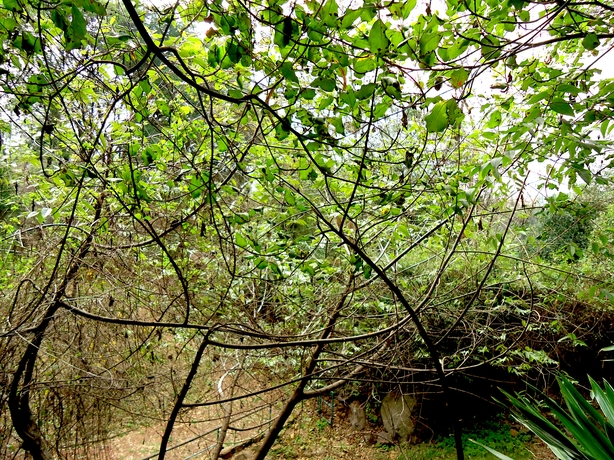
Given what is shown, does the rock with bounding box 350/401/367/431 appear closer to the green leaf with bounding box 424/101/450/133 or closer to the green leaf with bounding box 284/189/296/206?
the green leaf with bounding box 284/189/296/206

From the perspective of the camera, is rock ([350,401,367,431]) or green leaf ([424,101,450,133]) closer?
green leaf ([424,101,450,133])

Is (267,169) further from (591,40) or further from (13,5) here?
(591,40)

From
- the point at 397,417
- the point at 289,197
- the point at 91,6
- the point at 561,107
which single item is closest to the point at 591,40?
the point at 561,107

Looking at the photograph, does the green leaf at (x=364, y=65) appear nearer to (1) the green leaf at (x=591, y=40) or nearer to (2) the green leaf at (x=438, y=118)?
(2) the green leaf at (x=438, y=118)

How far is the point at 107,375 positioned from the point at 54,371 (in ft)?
0.99

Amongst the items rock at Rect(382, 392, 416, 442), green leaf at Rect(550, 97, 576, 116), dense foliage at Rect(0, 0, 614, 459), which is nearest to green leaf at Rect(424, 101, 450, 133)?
dense foliage at Rect(0, 0, 614, 459)

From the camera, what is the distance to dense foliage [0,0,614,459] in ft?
3.18

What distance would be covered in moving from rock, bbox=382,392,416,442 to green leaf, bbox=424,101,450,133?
4361 mm

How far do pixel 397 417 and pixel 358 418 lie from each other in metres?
0.63

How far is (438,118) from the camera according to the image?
0.79 meters

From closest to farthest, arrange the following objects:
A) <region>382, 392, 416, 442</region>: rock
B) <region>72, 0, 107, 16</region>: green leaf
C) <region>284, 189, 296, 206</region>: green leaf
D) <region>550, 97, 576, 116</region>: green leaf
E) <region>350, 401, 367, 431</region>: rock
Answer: <region>72, 0, 107, 16</region>: green leaf → <region>550, 97, 576, 116</region>: green leaf → <region>284, 189, 296, 206</region>: green leaf → <region>382, 392, 416, 442</region>: rock → <region>350, 401, 367, 431</region>: rock

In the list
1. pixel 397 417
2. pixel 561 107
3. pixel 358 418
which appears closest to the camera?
pixel 561 107

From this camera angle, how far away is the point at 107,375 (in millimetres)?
2301

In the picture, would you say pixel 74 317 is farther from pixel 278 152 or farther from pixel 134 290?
pixel 278 152
